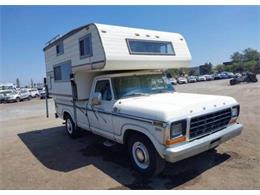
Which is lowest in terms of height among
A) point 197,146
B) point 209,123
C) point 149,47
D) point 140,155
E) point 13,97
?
point 13,97

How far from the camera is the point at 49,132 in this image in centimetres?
965

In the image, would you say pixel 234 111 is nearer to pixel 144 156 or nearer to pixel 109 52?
pixel 144 156

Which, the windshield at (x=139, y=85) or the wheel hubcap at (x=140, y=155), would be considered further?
the windshield at (x=139, y=85)

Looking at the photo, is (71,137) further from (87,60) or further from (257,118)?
(257,118)

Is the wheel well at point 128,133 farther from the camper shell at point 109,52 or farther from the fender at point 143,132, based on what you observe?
the camper shell at point 109,52

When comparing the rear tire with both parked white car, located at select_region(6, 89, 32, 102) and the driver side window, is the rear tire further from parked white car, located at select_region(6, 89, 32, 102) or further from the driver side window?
parked white car, located at select_region(6, 89, 32, 102)

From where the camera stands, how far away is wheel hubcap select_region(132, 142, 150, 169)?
4.83 metres

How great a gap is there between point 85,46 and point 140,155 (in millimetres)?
3142

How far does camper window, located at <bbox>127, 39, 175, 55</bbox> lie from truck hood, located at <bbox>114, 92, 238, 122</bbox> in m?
1.33

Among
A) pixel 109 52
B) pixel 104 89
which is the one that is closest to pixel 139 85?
pixel 104 89

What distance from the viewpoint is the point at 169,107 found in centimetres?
446

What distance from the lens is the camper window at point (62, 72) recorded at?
760 centimetres

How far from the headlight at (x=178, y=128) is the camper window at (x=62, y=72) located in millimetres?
4328

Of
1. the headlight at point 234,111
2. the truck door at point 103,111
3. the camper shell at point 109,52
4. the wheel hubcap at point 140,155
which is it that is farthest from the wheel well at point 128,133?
the headlight at point 234,111
